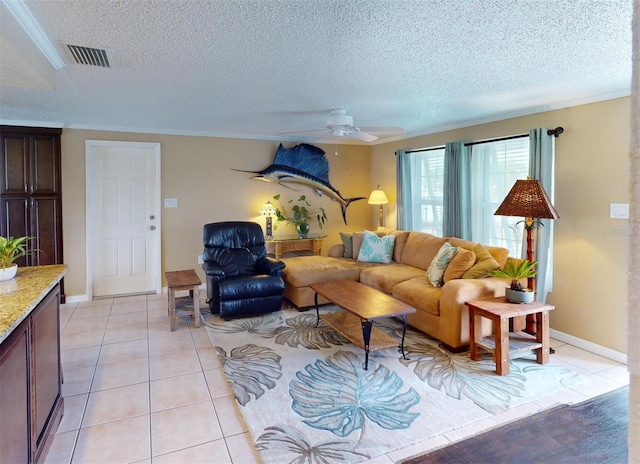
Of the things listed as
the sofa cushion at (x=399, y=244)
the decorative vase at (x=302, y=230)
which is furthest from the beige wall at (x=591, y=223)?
the decorative vase at (x=302, y=230)

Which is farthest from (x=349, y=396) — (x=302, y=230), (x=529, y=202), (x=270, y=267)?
(x=302, y=230)

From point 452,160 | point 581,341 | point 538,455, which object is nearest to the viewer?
point 538,455

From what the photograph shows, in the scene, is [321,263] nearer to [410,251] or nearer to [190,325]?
[410,251]

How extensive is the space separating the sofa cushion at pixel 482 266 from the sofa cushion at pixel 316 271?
1453 mm

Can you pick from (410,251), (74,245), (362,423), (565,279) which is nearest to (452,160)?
(410,251)

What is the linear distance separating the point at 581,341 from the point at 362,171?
398cm

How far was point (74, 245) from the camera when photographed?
4.78 meters

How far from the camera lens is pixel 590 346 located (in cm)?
337

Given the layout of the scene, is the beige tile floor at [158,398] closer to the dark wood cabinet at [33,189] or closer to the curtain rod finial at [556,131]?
the dark wood cabinet at [33,189]

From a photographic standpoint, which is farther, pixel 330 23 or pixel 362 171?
pixel 362 171

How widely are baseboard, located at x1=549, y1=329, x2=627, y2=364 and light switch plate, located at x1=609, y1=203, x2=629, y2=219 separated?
1.13 metres

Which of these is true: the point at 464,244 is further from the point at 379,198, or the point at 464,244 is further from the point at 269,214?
the point at 269,214

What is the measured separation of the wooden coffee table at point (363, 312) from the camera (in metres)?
2.96

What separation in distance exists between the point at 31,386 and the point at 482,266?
3350mm
